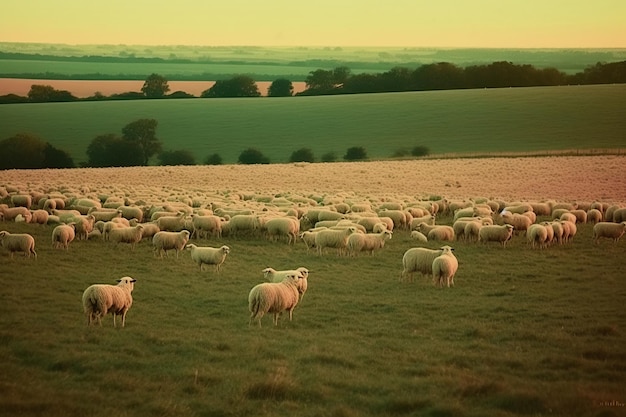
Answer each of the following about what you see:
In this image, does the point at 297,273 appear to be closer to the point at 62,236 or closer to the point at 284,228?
the point at 284,228

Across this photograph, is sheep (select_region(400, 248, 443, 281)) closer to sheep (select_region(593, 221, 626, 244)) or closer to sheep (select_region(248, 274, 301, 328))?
sheep (select_region(248, 274, 301, 328))

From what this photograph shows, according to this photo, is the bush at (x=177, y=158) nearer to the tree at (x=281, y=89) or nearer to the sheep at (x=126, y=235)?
the tree at (x=281, y=89)

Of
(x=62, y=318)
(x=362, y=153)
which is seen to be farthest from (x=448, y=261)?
(x=362, y=153)

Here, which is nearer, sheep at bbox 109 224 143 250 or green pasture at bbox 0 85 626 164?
sheep at bbox 109 224 143 250

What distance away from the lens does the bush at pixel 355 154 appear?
66.8 meters

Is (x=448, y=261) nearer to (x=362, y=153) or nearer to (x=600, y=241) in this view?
(x=600, y=241)

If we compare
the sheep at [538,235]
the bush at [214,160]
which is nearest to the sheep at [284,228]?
the sheep at [538,235]

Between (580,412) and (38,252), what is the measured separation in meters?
15.8

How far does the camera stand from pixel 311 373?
32.8ft

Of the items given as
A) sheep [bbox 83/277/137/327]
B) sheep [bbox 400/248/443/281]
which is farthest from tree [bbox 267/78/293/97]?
sheep [bbox 83/277/137/327]

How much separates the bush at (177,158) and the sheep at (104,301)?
5744 cm

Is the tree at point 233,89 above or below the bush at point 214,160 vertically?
above

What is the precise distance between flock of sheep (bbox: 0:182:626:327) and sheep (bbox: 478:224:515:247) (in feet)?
0.10

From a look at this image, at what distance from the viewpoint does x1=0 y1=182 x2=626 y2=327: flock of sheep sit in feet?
56.6
